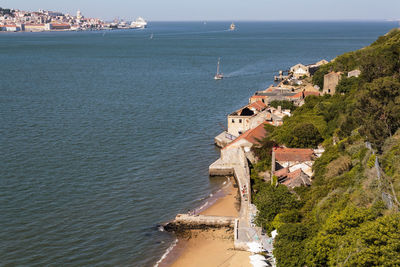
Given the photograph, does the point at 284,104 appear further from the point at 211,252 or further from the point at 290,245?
the point at 290,245

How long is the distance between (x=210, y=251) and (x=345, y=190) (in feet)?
24.1

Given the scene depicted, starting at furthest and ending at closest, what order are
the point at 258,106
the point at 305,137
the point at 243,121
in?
1. the point at 258,106
2. the point at 243,121
3. the point at 305,137

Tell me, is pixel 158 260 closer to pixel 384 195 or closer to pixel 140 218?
pixel 140 218

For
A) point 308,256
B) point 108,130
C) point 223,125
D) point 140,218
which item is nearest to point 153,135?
point 108,130

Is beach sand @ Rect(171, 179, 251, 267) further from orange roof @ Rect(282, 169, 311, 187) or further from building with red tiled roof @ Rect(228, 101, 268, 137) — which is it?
building with red tiled roof @ Rect(228, 101, 268, 137)

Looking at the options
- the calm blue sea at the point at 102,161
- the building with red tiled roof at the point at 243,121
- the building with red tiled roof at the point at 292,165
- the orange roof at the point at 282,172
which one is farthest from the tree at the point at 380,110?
the building with red tiled roof at the point at 243,121

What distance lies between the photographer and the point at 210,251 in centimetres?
2506

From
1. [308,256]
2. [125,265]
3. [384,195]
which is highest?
[384,195]

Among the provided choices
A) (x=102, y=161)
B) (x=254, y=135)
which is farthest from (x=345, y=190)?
(x=102, y=161)

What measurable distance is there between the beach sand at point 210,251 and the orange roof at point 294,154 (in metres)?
7.92

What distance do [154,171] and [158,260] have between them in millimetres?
12818

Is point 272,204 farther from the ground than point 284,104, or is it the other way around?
point 284,104

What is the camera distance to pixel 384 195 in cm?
1978

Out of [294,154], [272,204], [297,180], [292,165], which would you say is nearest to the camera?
[272,204]
